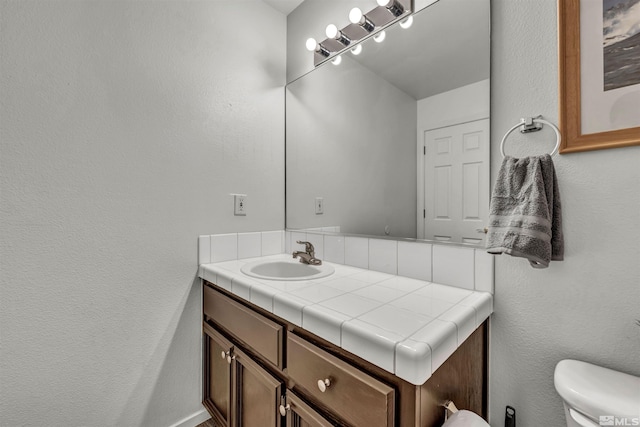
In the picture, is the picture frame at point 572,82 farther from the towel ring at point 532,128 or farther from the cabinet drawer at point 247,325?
the cabinet drawer at point 247,325

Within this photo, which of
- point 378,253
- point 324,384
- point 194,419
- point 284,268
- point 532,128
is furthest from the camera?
point 284,268

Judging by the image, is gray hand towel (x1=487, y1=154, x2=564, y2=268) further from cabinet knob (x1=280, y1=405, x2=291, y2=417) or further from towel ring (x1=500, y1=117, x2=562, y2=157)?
cabinet knob (x1=280, y1=405, x2=291, y2=417)

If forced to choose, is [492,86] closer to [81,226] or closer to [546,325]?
[546,325]

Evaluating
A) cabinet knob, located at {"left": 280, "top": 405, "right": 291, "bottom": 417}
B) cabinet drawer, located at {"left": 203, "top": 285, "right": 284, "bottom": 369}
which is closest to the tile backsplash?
cabinet drawer, located at {"left": 203, "top": 285, "right": 284, "bottom": 369}

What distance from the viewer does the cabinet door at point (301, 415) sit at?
795mm

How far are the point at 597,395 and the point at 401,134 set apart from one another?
3.41 ft

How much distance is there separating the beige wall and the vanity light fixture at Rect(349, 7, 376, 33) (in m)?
0.63

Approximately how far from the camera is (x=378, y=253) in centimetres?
131

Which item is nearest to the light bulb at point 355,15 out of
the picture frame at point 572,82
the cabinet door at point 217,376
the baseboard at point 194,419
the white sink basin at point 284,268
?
the picture frame at point 572,82

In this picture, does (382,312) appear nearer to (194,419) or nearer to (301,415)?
(301,415)

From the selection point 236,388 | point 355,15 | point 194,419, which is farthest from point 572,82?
point 194,419

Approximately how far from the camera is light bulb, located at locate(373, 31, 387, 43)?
1340mm

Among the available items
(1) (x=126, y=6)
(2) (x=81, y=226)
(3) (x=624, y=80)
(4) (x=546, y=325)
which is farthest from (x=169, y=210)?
(3) (x=624, y=80)

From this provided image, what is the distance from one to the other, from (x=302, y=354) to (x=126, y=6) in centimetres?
162
